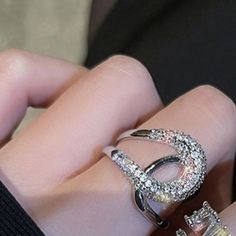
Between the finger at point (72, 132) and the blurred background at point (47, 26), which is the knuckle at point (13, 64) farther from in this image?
the blurred background at point (47, 26)

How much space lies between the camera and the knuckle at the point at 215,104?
0.53 m

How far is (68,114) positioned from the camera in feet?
1.70

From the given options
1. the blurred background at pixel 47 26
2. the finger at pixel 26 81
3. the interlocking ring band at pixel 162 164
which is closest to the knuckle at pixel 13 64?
the finger at pixel 26 81

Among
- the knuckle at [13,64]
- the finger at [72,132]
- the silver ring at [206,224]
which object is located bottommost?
the silver ring at [206,224]

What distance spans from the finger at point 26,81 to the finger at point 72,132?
0.03 m

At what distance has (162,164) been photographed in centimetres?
49

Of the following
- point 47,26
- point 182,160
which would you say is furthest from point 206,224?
point 47,26

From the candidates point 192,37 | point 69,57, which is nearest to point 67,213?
point 192,37

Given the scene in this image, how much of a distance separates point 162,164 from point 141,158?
0.02 metres

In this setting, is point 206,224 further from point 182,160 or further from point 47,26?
point 47,26

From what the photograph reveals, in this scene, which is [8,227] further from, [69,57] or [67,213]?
[69,57]

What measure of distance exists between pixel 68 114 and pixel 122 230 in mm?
96

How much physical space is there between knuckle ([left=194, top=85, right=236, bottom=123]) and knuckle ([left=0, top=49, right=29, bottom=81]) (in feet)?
0.46

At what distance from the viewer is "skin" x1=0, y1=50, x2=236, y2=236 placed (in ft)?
1.60
